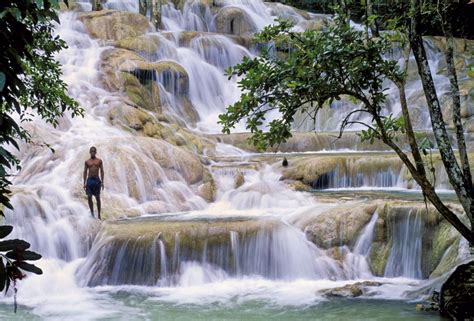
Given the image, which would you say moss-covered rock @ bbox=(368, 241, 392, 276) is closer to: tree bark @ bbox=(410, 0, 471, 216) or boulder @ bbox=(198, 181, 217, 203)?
tree bark @ bbox=(410, 0, 471, 216)

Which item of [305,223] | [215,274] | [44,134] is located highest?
[44,134]

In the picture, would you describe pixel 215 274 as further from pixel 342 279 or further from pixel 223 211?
pixel 223 211

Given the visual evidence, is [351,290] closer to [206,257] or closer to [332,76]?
[206,257]

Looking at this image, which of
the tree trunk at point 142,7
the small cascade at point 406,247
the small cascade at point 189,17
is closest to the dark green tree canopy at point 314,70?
the small cascade at point 406,247

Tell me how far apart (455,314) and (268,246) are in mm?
3658

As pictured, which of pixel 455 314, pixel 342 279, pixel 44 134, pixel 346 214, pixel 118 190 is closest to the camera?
pixel 455 314

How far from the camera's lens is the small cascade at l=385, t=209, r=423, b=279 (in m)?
8.98

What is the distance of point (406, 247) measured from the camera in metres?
9.16

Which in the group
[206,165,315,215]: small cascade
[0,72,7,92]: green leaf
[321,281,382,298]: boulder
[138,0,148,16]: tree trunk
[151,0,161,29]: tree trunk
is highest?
[138,0,148,16]: tree trunk

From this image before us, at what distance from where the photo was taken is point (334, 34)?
5332mm

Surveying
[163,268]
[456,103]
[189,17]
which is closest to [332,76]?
[456,103]

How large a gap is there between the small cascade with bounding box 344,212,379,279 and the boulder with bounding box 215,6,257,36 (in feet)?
68.8

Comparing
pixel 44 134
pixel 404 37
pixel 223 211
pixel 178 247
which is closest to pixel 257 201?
pixel 223 211

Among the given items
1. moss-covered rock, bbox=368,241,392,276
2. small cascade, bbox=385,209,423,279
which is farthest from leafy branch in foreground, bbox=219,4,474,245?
moss-covered rock, bbox=368,241,392,276
